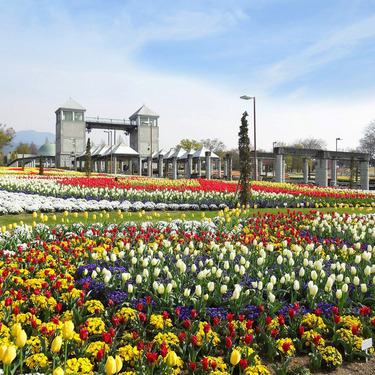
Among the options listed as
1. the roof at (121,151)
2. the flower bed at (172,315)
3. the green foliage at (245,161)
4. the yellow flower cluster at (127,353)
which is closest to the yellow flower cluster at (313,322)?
the flower bed at (172,315)

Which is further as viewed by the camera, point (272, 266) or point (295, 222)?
point (295, 222)

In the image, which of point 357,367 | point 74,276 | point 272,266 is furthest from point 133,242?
point 357,367

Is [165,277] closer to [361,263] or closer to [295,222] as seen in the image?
[361,263]

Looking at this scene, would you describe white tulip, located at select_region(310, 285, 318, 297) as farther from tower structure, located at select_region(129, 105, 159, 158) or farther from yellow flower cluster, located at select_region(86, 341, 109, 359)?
tower structure, located at select_region(129, 105, 159, 158)

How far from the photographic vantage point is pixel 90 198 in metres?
15.6

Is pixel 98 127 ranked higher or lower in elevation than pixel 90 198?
higher

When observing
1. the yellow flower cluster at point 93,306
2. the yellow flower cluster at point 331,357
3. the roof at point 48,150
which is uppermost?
the roof at point 48,150

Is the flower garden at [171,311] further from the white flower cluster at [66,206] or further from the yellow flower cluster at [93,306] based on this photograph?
the white flower cluster at [66,206]

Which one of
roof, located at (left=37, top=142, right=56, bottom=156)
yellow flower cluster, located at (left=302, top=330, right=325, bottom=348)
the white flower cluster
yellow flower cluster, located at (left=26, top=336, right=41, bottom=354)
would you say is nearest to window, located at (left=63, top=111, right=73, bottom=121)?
roof, located at (left=37, top=142, right=56, bottom=156)

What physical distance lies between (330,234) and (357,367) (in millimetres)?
5503

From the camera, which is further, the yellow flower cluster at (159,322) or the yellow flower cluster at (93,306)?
the yellow flower cluster at (93,306)

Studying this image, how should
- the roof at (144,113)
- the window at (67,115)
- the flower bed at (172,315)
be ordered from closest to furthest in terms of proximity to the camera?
the flower bed at (172,315) → the window at (67,115) → the roof at (144,113)

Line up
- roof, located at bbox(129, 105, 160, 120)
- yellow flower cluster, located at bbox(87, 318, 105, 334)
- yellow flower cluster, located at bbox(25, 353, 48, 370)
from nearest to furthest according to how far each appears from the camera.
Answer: yellow flower cluster, located at bbox(25, 353, 48, 370) < yellow flower cluster, located at bbox(87, 318, 105, 334) < roof, located at bbox(129, 105, 160, 120)

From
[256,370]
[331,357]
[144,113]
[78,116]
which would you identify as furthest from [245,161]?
[144,113]
